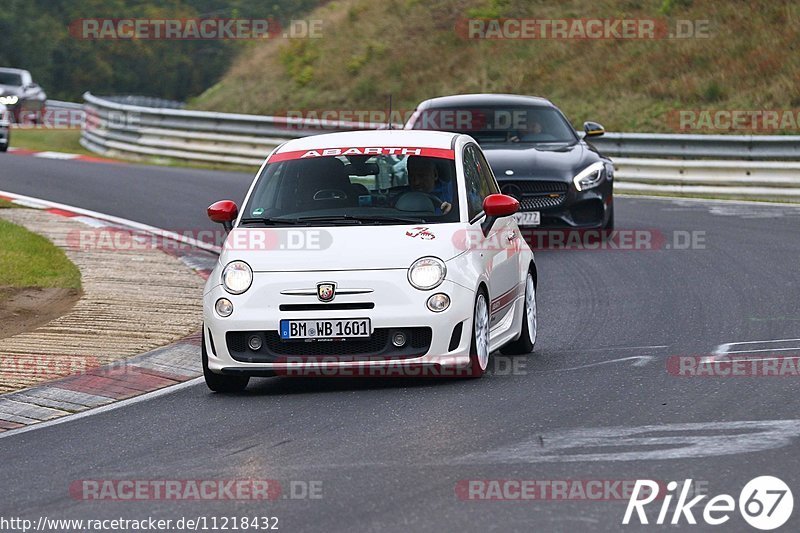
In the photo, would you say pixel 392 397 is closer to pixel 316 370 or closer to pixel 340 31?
pixel 316 370

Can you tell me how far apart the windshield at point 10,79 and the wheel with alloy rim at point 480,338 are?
36043 millimetres

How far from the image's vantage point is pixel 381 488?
21.3 feet

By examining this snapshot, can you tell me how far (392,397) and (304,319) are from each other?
691 millimetres

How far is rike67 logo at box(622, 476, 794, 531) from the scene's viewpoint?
5.87 meters

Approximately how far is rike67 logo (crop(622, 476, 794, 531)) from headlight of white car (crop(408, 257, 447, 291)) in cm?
272

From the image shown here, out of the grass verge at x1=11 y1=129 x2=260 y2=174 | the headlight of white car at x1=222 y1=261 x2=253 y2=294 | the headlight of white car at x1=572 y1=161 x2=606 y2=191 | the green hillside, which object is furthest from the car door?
the green hillside

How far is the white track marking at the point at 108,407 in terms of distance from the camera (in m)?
8.45

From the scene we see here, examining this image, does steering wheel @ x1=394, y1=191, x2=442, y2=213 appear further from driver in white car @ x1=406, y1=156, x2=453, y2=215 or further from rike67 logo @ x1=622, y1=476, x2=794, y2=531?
rike67 logo @ x1=622, y1=476, x2=794, y2=531

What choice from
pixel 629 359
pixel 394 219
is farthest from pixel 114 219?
pixel 629 359

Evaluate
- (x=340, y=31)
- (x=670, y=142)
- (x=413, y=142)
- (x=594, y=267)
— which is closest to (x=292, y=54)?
(x=340, y=31)

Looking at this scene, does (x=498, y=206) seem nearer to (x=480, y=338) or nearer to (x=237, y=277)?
(x=480, y=338)

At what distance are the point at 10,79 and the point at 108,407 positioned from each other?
3612 cm

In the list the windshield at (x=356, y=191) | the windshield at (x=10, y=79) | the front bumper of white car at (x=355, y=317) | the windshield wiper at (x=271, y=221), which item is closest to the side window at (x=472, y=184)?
the windshield at (x=356, y=191)

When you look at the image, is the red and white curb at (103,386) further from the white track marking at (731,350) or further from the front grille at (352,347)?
the white track marking at (731,350)
